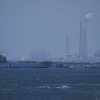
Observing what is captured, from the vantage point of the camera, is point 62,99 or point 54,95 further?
point 54,95

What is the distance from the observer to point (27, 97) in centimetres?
6919

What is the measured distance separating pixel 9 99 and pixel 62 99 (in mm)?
7802

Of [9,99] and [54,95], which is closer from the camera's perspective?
[9,99]

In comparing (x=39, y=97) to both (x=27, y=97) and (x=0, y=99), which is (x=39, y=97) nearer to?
(x=27, y=97)

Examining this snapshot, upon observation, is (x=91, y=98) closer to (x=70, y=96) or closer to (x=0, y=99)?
(x=70, y=96)

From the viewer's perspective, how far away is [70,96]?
7162 cm

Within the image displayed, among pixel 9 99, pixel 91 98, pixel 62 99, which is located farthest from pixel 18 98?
pixel 91 98

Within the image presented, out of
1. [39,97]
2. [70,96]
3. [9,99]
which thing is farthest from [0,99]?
[70,96]

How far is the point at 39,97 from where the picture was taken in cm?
6975

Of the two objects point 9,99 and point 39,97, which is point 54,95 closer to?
point 39,97

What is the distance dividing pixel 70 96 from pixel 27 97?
278 inches

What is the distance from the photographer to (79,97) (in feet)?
228

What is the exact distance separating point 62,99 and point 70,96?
14.7 ft

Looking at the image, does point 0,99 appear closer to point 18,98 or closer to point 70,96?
point 18,98
